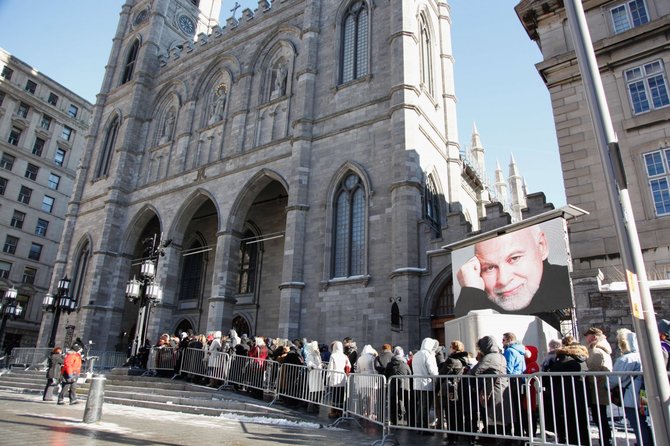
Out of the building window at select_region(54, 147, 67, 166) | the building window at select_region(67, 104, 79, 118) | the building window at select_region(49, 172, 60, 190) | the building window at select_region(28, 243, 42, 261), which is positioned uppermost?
the building window at select_region(67, 104, 79, 118)

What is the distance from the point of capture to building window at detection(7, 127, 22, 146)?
42000 millimetres

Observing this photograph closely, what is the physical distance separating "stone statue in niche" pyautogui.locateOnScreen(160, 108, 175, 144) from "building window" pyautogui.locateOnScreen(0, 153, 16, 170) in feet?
66.6

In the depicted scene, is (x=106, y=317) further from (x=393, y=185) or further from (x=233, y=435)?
(x=233, y=435)

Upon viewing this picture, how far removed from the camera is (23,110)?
43219 mm

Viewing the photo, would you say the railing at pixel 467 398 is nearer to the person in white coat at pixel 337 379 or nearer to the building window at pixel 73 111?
the person in white coat at pixel 337 379

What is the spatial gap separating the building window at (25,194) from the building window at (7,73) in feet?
32.8

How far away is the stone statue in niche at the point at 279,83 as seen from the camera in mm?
24250

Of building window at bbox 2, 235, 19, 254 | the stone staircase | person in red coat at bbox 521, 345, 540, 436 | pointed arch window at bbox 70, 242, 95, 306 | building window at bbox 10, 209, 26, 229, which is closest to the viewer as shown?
person in red coat at bbox 521, 345, 540, 436

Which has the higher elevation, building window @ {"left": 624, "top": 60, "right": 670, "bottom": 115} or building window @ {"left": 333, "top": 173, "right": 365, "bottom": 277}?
building window @ {"left": 624, "top": 60, "right": 670, "bottom": 115}

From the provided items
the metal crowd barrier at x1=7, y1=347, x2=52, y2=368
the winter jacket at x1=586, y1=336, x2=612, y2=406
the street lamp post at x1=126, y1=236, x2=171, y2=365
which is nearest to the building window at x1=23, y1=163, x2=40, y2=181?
the metal crowd barrier at x1=7, y1=347, x2=52, y2=368

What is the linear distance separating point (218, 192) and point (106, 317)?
10197 mm

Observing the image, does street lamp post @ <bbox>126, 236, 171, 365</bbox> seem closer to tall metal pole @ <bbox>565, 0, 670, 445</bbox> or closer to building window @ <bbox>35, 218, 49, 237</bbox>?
tall metal pole @ <bbox>565, 0, 670, 445</bbox>

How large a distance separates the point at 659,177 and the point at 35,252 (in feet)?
151

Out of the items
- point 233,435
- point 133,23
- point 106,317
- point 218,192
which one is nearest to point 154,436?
point 233,435
